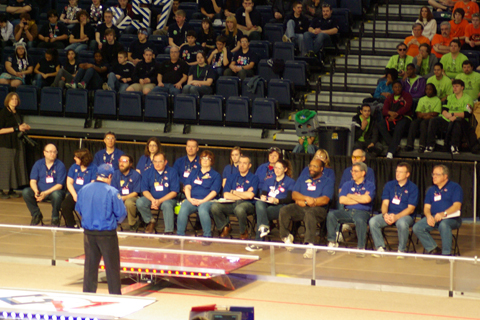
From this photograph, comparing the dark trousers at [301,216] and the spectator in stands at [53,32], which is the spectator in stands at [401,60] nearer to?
the dark trousers at [301,216]

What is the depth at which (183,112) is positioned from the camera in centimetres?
1273

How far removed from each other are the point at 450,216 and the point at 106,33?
8.20 metres

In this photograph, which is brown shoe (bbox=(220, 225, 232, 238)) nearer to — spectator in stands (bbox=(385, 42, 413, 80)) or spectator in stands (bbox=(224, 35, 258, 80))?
spectator in stands (bbox=(224, 35, 258, 80))

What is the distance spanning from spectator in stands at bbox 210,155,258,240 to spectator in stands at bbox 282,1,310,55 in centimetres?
465

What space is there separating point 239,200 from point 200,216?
0.56 m

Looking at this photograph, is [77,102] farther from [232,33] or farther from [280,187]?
[280,187]

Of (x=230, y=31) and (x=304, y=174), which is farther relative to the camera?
(x=230, y=31)

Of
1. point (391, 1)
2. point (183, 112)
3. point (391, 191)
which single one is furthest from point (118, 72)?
point (391, 191)

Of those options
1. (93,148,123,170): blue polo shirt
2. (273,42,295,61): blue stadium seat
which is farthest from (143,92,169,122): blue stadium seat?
(93,148,123,170): blue polo shirt

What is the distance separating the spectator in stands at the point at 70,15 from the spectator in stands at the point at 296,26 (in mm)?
4685

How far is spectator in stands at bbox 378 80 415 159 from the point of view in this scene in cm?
1134

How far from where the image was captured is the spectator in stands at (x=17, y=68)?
549 inches

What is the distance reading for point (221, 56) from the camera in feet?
43.8

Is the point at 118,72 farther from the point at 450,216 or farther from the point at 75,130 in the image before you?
the point at 450,216
